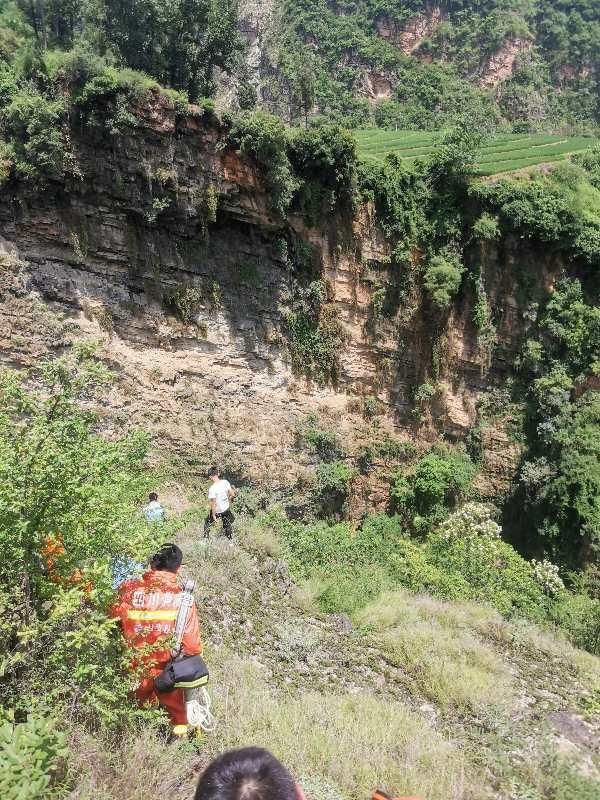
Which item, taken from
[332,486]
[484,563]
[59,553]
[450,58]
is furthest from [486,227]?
[450,58]

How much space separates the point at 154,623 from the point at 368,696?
2707mm

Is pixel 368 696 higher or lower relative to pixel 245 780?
lower

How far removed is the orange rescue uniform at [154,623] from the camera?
136 inches

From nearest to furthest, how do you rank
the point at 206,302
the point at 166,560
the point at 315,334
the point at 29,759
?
1. the point at 29,759
2. the point at 166,560
3. the point at 206,302
4. the point at 315,334

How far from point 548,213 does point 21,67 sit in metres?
10.8

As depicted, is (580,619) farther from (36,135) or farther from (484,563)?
(36,135)

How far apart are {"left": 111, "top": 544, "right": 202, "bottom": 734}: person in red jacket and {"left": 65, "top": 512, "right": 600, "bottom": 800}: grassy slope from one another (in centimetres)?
26

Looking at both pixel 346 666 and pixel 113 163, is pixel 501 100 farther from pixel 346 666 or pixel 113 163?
pixel 346 666

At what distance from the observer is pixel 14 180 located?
948 cm

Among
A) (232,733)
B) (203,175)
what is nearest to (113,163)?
(203,175)

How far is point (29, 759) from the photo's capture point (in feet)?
7.65

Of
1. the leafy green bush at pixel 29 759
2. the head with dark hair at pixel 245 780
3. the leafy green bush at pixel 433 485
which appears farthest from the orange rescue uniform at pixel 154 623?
the leafy green bush at pixel 433 485

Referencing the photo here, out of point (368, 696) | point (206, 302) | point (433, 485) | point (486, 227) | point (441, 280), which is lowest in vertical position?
point (433, 485)

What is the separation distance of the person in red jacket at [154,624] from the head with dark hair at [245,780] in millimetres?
1618
